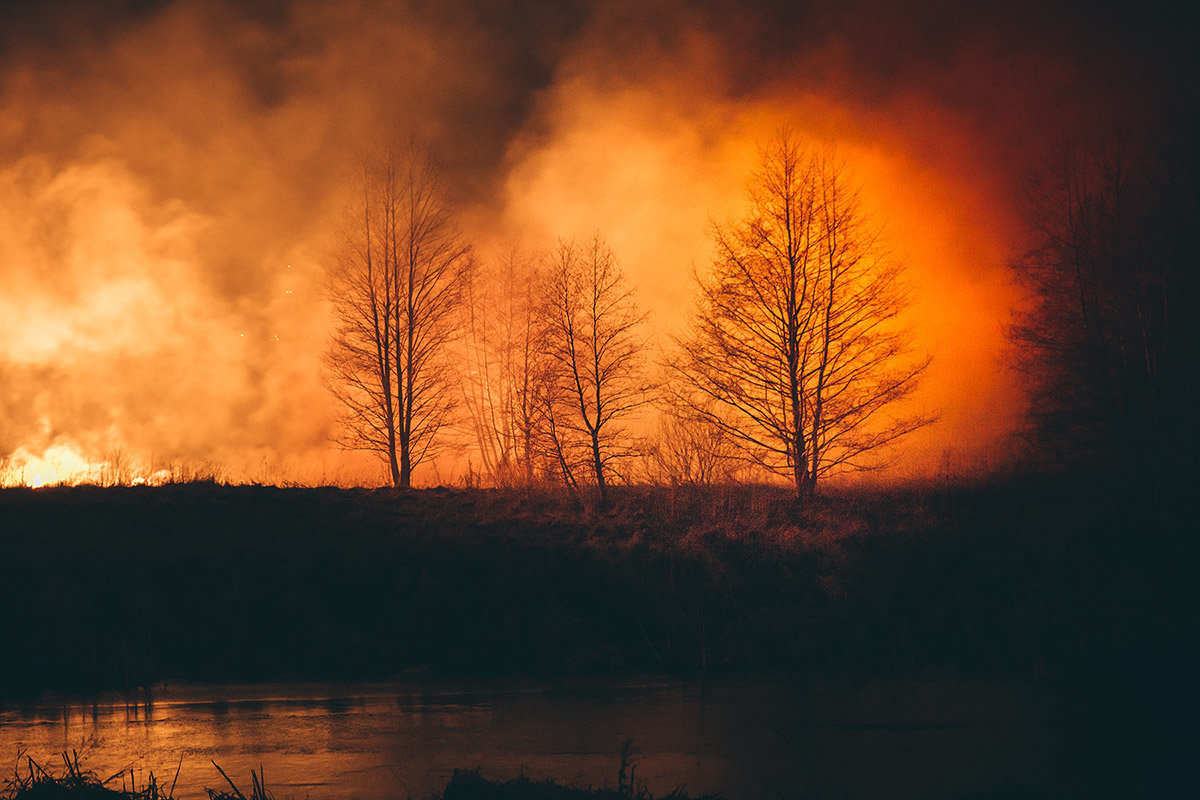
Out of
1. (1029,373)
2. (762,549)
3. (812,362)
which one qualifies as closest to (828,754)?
(762,549)

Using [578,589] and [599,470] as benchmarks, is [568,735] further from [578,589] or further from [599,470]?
[599,470]

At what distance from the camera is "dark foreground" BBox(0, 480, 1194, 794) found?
18.9m

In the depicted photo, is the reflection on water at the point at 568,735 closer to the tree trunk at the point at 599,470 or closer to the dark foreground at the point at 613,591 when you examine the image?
the dark foreground at the point at 613,591

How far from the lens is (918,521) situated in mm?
24000

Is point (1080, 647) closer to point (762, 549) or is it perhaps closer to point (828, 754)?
point (762, 549)

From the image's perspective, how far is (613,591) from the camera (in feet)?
69.5

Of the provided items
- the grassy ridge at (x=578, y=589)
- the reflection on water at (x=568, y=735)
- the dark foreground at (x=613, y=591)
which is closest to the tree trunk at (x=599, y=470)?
the grassy ridge at (x=578, y=589)

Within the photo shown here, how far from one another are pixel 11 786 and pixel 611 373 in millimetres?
18983

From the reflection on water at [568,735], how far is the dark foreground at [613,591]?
177 cm

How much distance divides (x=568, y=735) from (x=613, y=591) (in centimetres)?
823

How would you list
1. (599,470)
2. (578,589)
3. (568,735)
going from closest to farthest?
(568,735)
(578,589)
(599,470)

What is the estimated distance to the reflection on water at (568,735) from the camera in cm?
1063

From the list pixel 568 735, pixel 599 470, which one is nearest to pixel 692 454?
pixel 599 470

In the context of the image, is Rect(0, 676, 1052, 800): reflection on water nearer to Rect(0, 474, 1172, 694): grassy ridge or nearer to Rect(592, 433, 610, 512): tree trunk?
Rect(0, 474, 1172, 694): grassy ridge
